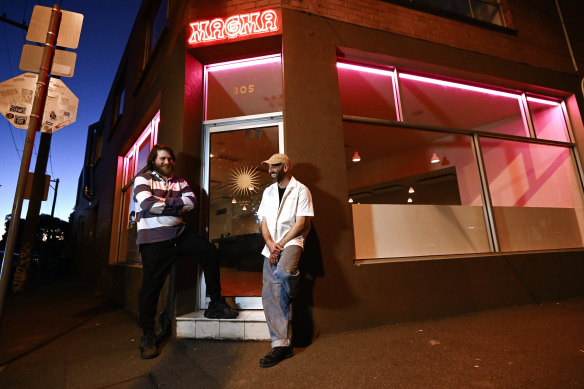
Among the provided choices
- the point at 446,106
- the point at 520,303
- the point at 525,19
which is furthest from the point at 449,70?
the point at 520,303

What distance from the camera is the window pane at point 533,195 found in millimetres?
4668

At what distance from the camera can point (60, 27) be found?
131 inches

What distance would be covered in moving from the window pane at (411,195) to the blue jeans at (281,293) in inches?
52.9

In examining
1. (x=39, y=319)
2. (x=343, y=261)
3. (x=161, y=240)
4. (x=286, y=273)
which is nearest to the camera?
(x=286, y=273)

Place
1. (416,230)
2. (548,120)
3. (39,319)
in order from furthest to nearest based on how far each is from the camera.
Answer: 1. (548,120)
2. (39,319)
3. (416,230)

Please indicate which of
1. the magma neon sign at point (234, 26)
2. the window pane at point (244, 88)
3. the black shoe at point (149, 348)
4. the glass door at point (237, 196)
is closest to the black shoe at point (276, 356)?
the black shoe at point (149, 348)

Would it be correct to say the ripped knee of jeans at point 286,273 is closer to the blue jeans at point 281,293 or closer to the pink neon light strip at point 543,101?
the blue jeans at point 281,293

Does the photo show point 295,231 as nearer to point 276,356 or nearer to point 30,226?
point 276,356

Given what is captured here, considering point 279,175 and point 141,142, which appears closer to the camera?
point 279,175

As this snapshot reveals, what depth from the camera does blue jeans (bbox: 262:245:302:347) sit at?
8.68 feet

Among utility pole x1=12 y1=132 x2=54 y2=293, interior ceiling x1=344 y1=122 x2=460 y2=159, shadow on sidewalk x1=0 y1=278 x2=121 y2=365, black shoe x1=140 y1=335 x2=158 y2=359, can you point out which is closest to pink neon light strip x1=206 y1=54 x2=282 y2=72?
interior ceiling x1=344 y1=122 x2=460 y2=159

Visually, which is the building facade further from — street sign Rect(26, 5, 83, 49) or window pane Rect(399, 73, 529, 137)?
street sign Rect(26, 5, 83, 49)

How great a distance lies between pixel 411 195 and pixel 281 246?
8.81 feet

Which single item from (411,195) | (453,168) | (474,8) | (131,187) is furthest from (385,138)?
(131,187)
